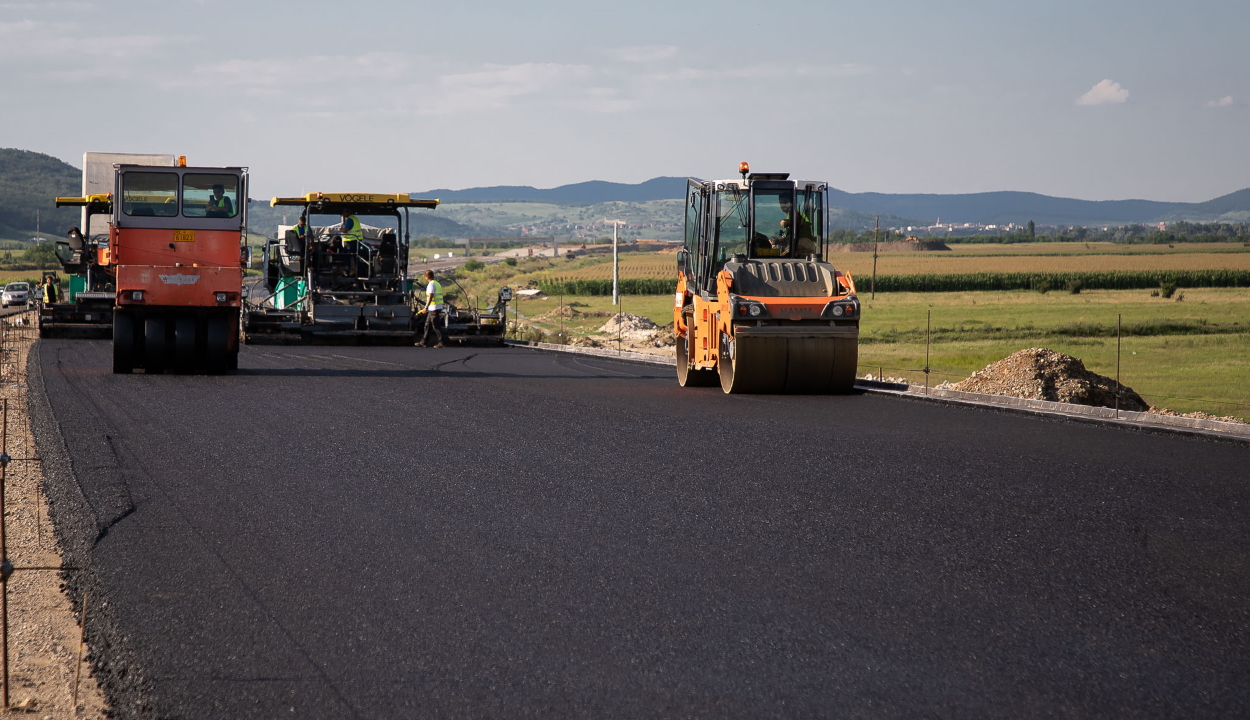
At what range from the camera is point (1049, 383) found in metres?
16.6

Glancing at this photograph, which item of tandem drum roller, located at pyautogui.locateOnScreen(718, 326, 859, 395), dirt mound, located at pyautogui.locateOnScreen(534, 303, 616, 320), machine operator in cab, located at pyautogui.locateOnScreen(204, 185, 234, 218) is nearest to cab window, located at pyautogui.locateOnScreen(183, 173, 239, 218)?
machine operator in cab, located at pyautogui.locateOnScreen(204, 185, 234, 218)

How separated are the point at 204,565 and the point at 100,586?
0.52 m

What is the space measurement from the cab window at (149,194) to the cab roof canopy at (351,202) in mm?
6531

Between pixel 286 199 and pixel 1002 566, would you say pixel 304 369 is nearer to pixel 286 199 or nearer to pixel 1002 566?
pixel 286 199

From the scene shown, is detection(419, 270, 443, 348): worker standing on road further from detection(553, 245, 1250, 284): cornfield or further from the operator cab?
detection(553, 245, 1250, 284): cornfield

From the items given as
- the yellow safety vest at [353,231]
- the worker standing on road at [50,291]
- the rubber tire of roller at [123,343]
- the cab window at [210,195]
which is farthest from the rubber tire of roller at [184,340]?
the worker standing on road at [50,291]

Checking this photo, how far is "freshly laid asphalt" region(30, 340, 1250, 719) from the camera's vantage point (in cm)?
462

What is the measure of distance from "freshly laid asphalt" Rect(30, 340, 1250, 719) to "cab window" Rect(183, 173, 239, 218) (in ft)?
19.2

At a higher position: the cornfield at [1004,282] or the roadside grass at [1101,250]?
the roadside grass at [1101,250]

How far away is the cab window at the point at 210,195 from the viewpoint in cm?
1733

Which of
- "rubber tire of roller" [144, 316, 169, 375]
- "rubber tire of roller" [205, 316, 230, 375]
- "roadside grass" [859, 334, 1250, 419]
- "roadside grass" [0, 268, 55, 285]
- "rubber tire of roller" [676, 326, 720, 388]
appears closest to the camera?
"rubber tire of roller" [676, 326, 720, 388]

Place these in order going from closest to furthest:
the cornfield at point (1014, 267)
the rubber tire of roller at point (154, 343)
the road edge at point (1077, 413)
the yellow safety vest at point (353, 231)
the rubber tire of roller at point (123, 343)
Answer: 1. the road edge at point (1077, 413)
2. the rubber tire of roller at point (123, 343)
3. the rubber tire of roller at point (154, 343)
4. the yellow safety vest at point (353, 231)
5. the cornfield at point (1014, 267)

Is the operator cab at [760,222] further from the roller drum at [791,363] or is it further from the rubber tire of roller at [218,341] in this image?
the rubber tire of roller at [218,341]

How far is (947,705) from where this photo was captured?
4.38 m
